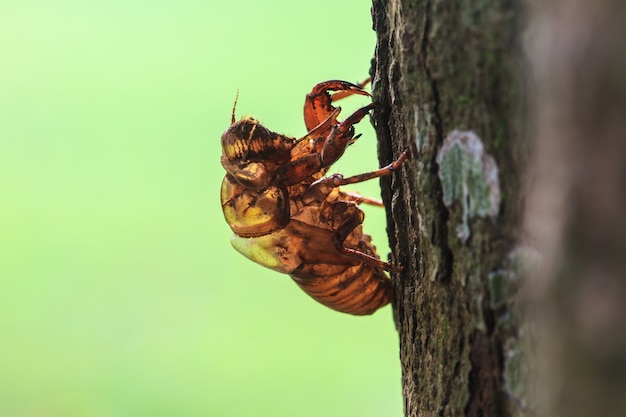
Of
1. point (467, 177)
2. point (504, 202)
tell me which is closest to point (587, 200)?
point (504, 202)

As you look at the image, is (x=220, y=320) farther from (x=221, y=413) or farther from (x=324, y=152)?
(x=324, y=152)

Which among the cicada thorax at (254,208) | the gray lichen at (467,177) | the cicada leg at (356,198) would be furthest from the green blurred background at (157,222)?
the gray lichen at (467,177)

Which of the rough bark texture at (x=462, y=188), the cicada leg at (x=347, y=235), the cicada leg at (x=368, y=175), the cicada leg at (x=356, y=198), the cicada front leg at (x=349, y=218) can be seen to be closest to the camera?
the rough bark texture at (x=462, y=188)

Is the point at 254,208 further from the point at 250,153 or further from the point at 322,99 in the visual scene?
the point at 322,99

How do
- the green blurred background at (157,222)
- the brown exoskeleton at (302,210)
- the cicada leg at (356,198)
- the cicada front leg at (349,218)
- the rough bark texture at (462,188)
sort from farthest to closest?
the green blurred background at (157,222), the cicada leg at (356,198), the brown exoskeleton at (302,210), the cicada front leg at (349,218), the rough bark texture at (462,188)

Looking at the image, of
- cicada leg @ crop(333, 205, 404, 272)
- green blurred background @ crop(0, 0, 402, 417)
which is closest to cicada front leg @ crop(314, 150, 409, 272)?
cicada leg @ crop(333, 205, 404, 272)

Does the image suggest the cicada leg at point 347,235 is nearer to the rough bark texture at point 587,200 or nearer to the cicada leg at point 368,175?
the cicada leg at point 368,175
